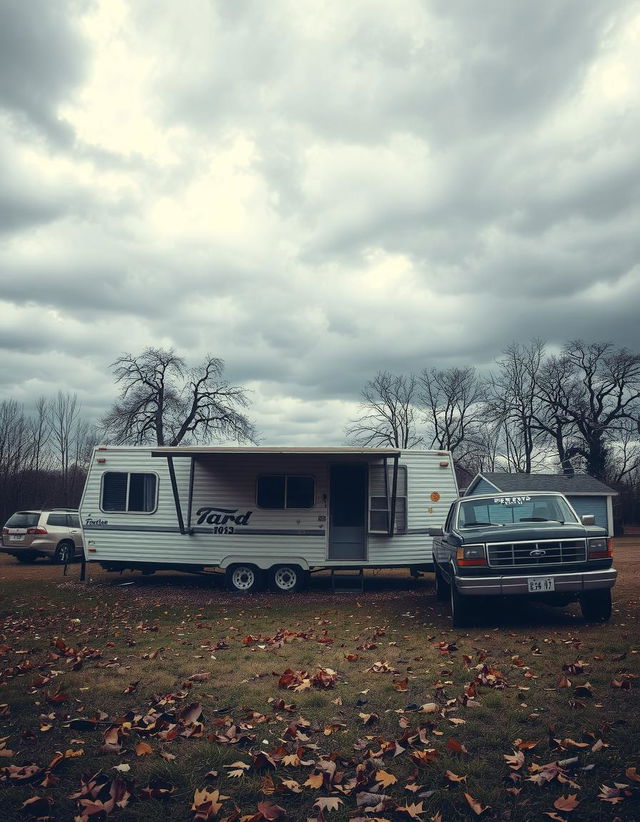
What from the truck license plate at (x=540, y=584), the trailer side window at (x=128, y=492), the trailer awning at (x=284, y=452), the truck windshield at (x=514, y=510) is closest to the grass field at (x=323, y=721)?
the truck license plate at (x=540, y=584)

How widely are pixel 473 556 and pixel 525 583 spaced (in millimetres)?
724

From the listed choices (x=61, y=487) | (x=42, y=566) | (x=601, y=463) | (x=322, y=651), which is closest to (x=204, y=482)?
(x=322, y=651)

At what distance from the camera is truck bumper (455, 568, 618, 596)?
27.4ft

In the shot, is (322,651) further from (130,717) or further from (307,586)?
(307,586)

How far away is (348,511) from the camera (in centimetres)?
1483

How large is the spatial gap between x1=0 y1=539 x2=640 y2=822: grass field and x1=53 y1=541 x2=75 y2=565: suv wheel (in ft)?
40.2

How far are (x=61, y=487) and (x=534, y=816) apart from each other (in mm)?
50160

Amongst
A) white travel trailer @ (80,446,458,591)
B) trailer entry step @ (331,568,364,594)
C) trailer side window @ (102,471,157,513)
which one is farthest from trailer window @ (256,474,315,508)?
trailer side window @ (102,471,157,513)

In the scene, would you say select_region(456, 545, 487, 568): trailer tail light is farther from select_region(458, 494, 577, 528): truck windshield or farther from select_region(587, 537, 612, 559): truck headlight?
select_region(587, 537, 612, 559): truck headlight

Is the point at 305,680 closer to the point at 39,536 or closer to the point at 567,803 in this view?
the point at 567,803

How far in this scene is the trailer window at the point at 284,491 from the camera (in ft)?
45.5

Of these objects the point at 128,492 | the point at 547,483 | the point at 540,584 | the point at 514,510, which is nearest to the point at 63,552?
the point at 128,492

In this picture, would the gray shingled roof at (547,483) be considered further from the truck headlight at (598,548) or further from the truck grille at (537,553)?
the truck grille at (537,553)

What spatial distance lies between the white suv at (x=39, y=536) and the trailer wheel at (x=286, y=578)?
30.9 ft
